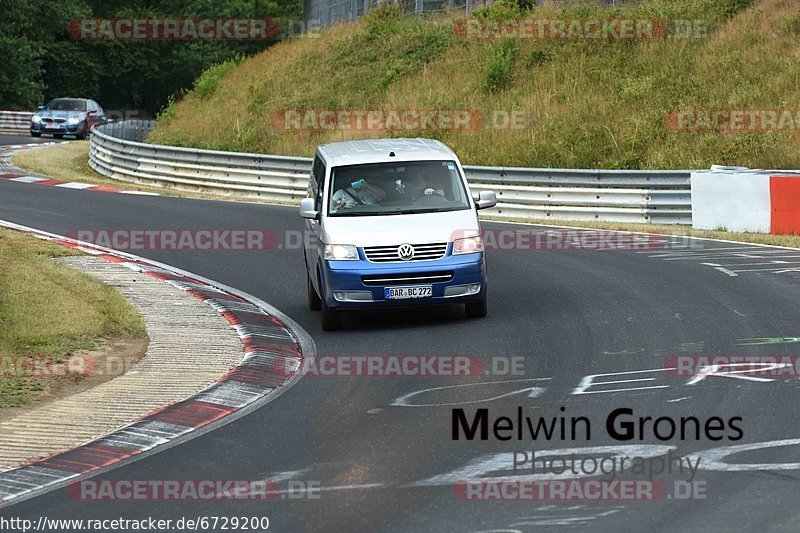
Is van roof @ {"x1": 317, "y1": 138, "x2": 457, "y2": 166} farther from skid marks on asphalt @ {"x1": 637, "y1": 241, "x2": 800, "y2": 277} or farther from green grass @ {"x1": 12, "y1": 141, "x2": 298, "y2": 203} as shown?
green grass @ {"x1": 12, "y1": 141, "x2": 298, "y2": 203}

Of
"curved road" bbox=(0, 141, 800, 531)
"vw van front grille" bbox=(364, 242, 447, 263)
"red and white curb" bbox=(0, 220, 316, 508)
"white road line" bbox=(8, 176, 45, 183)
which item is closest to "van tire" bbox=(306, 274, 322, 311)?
"curved road" bbox=(0, 141, 800, 531)

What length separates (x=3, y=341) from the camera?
1277 cm

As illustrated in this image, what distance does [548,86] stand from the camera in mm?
34594

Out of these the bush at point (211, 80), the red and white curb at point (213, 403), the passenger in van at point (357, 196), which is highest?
the bush at point (211, 80)

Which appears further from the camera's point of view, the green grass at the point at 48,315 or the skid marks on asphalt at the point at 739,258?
the skid marks on asphalt at the point at 739,258

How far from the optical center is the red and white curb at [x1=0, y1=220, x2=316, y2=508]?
333 inches

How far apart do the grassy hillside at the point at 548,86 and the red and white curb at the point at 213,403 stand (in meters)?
15.5

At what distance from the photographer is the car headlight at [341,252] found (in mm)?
13586

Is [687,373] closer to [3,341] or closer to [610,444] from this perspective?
[610,444]

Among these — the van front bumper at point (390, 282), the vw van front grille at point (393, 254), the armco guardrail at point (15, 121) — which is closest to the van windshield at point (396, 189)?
the vw van front grille at point (393, 254)

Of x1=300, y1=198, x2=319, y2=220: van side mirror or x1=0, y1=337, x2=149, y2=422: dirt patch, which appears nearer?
x1=0, y1=337, x2=149, y2=422: dirt patch

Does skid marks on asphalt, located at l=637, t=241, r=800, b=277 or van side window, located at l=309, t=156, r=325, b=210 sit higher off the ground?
van side window, located at l=309, t=156, r=325, b=210

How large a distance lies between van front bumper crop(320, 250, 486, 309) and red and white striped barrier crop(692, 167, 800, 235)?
32.1 feet

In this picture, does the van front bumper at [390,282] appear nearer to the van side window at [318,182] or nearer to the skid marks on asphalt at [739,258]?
the van side window at [318,182]
